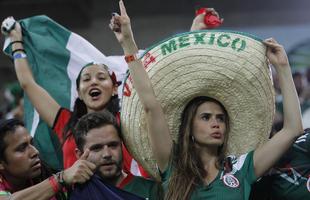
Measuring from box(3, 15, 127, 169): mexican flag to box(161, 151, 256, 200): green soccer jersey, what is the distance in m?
1.56

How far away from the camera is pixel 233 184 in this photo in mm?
2799

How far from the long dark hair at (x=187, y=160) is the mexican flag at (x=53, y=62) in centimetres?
129

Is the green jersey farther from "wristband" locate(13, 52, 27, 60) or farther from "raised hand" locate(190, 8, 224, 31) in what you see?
"wristband" locate(13, 52, 27, 60)

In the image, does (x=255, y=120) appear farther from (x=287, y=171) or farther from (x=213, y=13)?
(x=213, y=13)

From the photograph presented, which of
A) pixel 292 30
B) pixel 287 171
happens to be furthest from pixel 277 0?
pixel 287 171

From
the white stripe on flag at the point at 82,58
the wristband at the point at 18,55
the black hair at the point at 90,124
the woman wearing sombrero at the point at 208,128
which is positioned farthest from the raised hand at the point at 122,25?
the white stripe on flag at the point at 82,58

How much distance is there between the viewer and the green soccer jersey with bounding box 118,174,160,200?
2.88 metres

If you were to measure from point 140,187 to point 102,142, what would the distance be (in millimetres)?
275

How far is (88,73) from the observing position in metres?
3.74

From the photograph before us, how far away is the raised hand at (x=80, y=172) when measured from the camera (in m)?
2.67

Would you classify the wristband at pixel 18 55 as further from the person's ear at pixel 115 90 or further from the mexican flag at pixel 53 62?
the person's ear at pixel 115 90

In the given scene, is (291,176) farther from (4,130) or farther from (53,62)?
(53,62)

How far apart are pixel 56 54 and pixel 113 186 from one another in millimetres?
2005

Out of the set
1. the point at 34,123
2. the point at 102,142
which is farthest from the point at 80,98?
the point at 102,142
